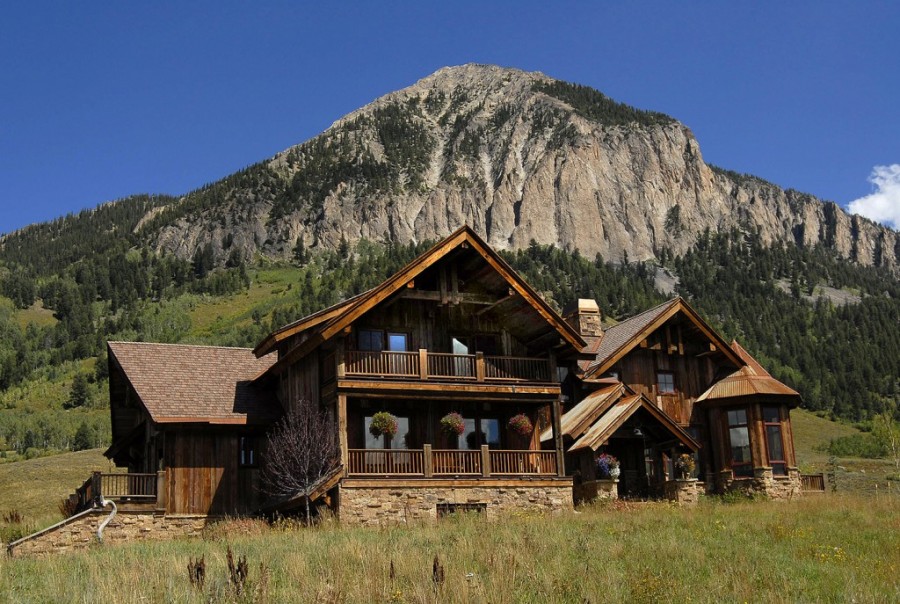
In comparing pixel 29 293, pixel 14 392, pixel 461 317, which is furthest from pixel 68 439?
pixel 29 293

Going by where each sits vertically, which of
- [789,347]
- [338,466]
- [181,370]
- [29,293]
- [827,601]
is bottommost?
[827,601]

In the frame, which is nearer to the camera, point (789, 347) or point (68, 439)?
point (68, 439)

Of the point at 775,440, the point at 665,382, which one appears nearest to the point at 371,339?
the point at 665,382

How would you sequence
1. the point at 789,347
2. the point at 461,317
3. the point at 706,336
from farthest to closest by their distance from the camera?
the point at 789,347 < the point at 706,336 < the point at 461,317

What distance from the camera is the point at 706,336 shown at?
36906 millimetres

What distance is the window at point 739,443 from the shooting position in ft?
115

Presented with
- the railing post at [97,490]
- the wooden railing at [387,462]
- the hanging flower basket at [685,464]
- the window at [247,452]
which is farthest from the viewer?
the hanging flower basket at [685,464]

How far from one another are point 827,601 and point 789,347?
457 ft

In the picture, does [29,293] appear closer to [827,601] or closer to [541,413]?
[541,413]

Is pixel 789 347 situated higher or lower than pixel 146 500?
higher

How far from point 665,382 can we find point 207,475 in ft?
57.5

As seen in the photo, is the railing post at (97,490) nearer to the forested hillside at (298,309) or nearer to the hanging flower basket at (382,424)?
the hanging flower basket at (382,424)

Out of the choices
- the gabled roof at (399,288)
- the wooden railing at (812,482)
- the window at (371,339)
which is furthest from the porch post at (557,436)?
the wooden railing at (812,482)

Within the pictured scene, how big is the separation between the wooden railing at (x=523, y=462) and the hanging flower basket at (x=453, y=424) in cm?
152
